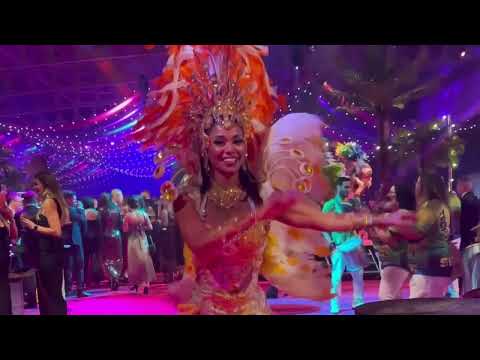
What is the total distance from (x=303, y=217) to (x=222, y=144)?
87 centimetres

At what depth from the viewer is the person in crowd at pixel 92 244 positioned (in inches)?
198

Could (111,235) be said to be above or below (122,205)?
below

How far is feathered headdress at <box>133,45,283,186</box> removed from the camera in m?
4.94

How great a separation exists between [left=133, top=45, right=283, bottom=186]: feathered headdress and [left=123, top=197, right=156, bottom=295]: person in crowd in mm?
524

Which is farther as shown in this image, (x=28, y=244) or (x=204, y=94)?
(x=28, y=244)

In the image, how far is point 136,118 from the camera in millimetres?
5043

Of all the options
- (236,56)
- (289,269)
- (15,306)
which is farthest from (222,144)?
(15,306)

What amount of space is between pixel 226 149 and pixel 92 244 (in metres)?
1.33

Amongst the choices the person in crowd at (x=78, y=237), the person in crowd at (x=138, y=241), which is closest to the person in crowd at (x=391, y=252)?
the person in crowd at (x=138, y=241)

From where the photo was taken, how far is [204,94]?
4.94m

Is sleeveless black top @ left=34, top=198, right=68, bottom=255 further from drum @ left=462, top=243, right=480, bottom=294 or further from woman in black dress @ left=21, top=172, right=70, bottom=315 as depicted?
drum @ left=462, top=243, right=480, bottom=294

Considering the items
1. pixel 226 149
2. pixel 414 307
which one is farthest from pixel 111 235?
pixel 414 307

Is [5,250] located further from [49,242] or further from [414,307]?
[414,307]

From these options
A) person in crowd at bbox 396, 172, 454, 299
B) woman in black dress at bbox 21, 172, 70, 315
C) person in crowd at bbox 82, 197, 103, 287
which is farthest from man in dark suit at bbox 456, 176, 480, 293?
woman in black dress at bbox 21, 172, 70, 315
